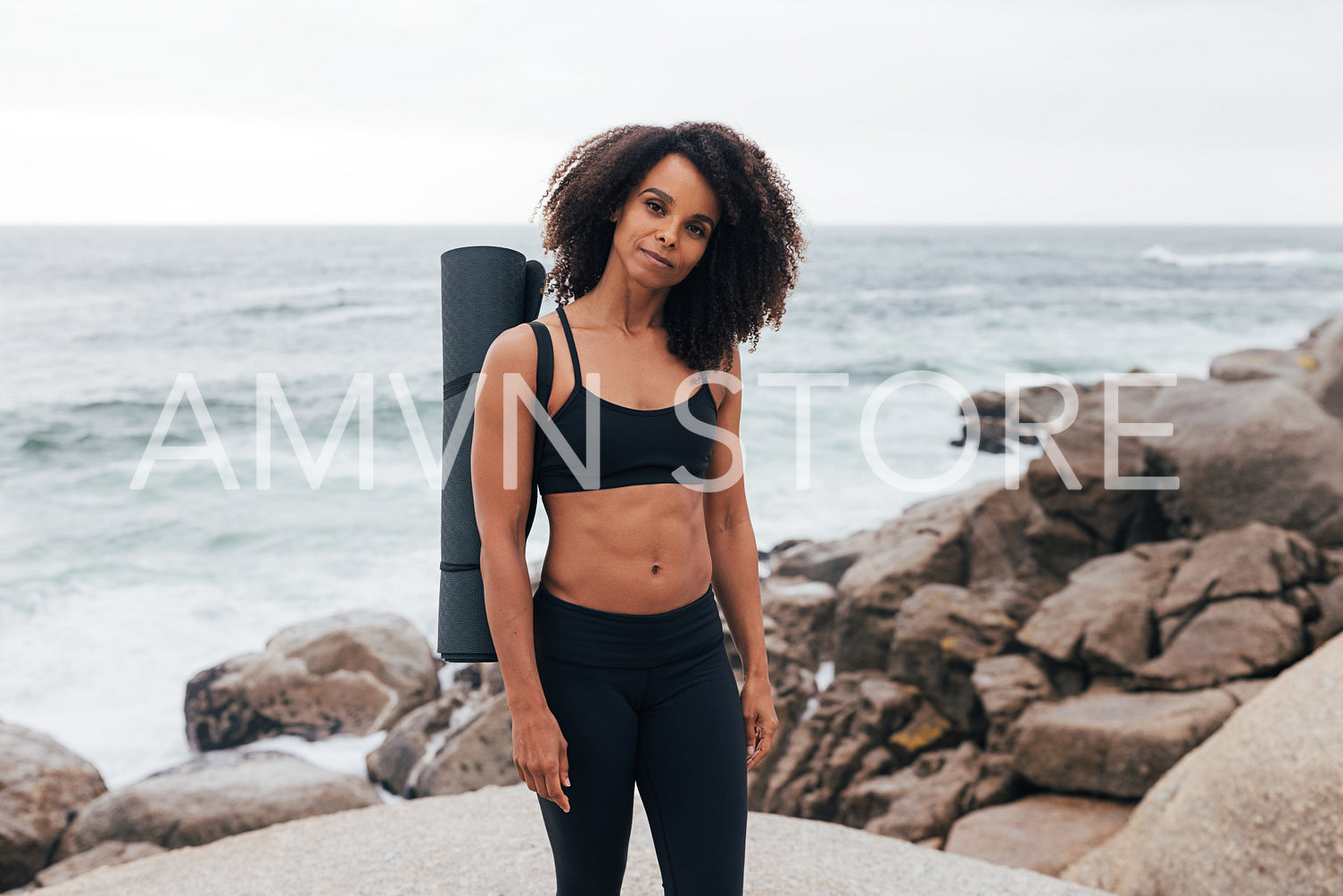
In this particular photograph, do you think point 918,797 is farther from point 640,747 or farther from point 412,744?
point 640,747

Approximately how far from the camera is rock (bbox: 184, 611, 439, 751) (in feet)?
24.6

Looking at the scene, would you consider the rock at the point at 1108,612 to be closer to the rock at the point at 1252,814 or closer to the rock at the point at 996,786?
the rock at the point at 996,786

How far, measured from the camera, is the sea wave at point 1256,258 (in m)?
60.4

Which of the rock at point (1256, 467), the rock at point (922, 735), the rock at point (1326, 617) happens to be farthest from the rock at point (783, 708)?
the rock at point (1256, 467)

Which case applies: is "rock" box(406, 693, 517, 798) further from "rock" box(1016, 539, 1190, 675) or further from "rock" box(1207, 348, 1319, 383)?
"rock" box(1207, 348, 1319, 383)

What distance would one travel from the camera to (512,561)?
6.39 feet

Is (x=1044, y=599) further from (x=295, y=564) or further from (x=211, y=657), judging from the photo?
(x=295, y=564)

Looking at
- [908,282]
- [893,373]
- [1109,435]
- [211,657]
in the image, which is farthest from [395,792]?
[908,282]

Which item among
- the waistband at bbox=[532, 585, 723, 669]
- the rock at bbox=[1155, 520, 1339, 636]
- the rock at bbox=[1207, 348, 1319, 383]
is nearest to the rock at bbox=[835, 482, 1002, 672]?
the rock at bbox=[1155, 520, 1339, 636]

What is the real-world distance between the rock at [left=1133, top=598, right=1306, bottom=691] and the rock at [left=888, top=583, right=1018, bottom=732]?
1017 millimetres

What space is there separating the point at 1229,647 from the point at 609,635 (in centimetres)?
515

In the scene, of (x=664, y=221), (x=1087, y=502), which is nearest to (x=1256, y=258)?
(x=1087, y=502)

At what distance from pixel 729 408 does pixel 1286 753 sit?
11.1ft

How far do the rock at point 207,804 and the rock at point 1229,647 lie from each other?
15.8 ft
